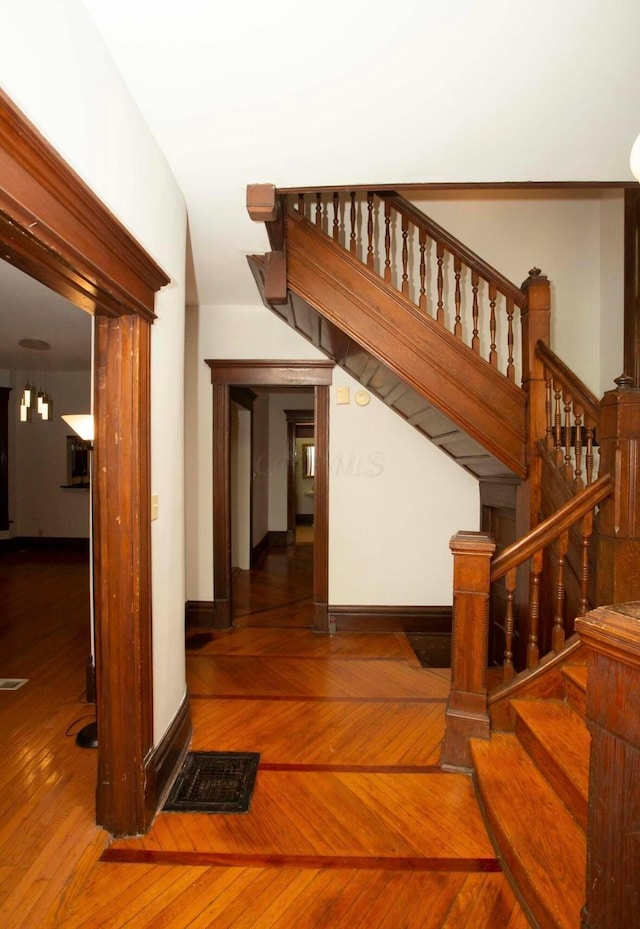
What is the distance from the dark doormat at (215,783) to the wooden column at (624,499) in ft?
6.31

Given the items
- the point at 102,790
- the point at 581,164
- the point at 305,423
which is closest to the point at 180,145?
the point at 581,164

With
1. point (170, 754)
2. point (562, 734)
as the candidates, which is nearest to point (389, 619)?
point (562, 734)

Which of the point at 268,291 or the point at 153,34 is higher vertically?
the point at 153,34

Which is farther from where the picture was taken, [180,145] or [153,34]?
[180,145]

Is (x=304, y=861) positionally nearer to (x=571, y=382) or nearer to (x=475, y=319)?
(x=571, y=382)

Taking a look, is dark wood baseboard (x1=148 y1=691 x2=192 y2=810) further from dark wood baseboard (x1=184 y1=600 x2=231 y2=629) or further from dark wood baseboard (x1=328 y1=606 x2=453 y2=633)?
dark wood baseboard (x1=328 y1=606 x2=453 y2=633)

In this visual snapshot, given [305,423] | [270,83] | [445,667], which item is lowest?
[445,667]

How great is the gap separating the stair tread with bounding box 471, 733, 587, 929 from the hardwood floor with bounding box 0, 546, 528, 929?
0.12 m

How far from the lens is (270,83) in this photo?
1552 millimetres

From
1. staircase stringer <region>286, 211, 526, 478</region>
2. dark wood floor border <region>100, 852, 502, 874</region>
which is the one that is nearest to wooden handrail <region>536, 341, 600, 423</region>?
staircase stringer <region>286, 211, 526, 478</region>

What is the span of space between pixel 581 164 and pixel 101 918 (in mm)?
3436

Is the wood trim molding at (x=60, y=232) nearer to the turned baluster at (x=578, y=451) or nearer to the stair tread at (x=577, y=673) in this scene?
the turned baluster at (x=578, y=451)

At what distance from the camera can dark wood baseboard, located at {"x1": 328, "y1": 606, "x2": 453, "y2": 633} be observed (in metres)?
3.92

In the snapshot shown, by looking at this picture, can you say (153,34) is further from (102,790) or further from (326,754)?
(326,754)
